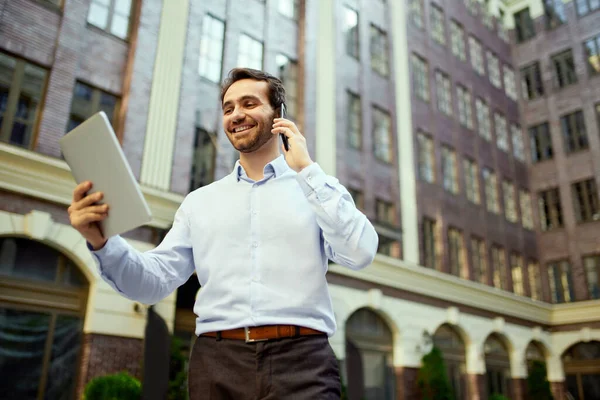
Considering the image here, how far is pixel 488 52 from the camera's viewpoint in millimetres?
24750

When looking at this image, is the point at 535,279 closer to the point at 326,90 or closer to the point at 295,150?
the point at 326,90

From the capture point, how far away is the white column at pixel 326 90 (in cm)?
1503

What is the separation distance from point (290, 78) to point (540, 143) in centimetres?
1525

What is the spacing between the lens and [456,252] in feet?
61.8

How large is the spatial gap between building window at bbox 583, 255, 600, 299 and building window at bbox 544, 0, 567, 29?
11.4 meters

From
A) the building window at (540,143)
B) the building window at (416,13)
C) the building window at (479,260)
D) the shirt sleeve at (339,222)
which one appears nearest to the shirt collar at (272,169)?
the shirt sleeve at (339,222)

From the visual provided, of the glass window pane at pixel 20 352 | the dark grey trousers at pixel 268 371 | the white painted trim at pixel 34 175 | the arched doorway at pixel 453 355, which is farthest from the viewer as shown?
the arched doorway at pixel 453 355

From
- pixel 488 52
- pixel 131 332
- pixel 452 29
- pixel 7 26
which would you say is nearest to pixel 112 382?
pixel 131 332

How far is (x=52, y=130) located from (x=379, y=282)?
9486mm

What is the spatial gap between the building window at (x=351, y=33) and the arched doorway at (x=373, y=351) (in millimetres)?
8244

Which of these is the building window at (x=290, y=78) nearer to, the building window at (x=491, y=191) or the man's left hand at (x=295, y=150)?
the building window at (x=491, y=191)

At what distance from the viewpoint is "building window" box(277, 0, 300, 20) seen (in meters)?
15.4

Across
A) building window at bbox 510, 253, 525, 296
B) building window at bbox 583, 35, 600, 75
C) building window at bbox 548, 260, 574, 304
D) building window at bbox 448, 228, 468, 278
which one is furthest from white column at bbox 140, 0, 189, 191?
building window at bbox 583, 35, 600, 75

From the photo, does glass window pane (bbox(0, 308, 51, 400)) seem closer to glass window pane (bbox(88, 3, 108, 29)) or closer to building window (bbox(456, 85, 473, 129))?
glass window pane (bbox(88, 3, 108, 29))
